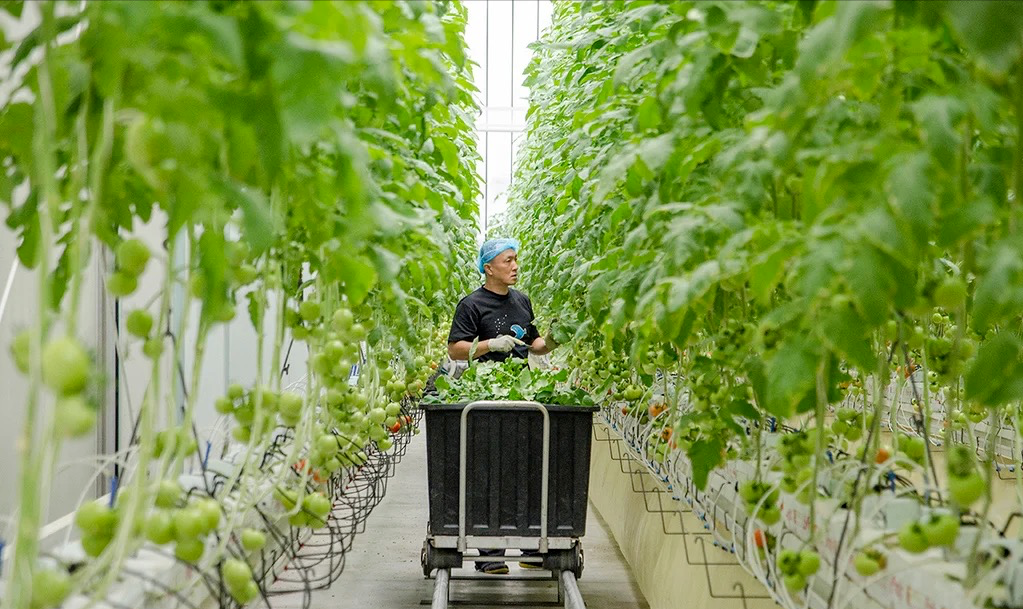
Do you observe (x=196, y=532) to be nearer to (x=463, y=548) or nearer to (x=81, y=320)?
(x=81, y=320)

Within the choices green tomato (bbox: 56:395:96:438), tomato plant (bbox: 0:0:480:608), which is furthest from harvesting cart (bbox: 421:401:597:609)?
green tomato (bbox: 56:395:96:438)

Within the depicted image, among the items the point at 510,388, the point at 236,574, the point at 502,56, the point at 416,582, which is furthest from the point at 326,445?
the point at 502,56

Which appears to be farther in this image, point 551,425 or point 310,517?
point 551,425

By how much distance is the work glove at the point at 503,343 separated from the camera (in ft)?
13.4

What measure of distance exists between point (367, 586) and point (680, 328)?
2.61 metres

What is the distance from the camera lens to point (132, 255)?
0.94 meters

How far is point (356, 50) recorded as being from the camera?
81 centimetres

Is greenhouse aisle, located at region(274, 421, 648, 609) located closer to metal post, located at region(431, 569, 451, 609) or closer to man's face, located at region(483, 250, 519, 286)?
metal post, located at region(431, 569, 451, 609)

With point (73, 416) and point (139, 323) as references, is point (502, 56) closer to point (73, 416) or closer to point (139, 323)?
point (139, 323)

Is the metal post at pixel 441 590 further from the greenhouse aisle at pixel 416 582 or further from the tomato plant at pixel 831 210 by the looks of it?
the tomato plant at pixel 831 210

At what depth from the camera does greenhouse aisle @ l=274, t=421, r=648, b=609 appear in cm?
354

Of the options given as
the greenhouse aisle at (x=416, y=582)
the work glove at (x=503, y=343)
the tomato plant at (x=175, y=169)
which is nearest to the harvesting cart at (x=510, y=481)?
the greenhouse aisle at (x=416, y=582)

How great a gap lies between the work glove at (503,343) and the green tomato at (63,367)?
132 inches

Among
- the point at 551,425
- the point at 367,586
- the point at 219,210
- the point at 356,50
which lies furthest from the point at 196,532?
the point at 367,586
